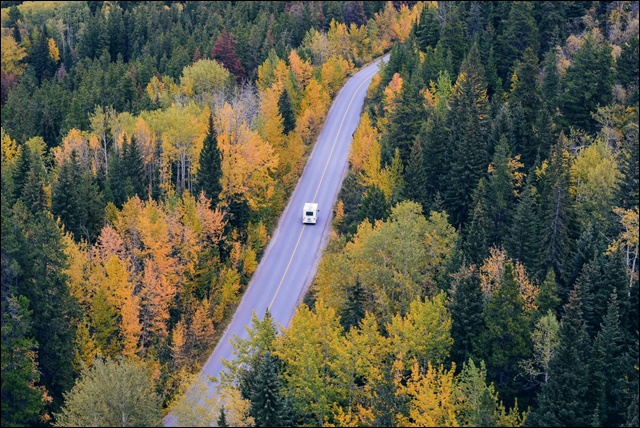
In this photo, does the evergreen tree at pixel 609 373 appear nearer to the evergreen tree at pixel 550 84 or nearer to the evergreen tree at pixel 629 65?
the evergreen tree at pixel 629 65

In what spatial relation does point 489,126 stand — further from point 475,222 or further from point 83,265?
point 83,265

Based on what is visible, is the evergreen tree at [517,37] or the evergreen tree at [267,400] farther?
the evergreen tree at [517,37]

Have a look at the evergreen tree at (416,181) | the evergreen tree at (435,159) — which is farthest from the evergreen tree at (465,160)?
the evergreen tree at (416,181)

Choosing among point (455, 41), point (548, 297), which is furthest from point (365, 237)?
point (455, 41)

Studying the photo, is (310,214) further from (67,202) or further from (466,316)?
(466,316)

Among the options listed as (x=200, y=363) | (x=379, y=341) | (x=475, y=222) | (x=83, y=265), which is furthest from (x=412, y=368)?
(x=83, y=265)

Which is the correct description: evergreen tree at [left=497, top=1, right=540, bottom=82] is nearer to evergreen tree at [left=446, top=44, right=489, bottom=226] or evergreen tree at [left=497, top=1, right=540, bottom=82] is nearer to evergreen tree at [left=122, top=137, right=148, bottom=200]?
evergreen tree at [left=446, top=44, right=489, bottom=226]
